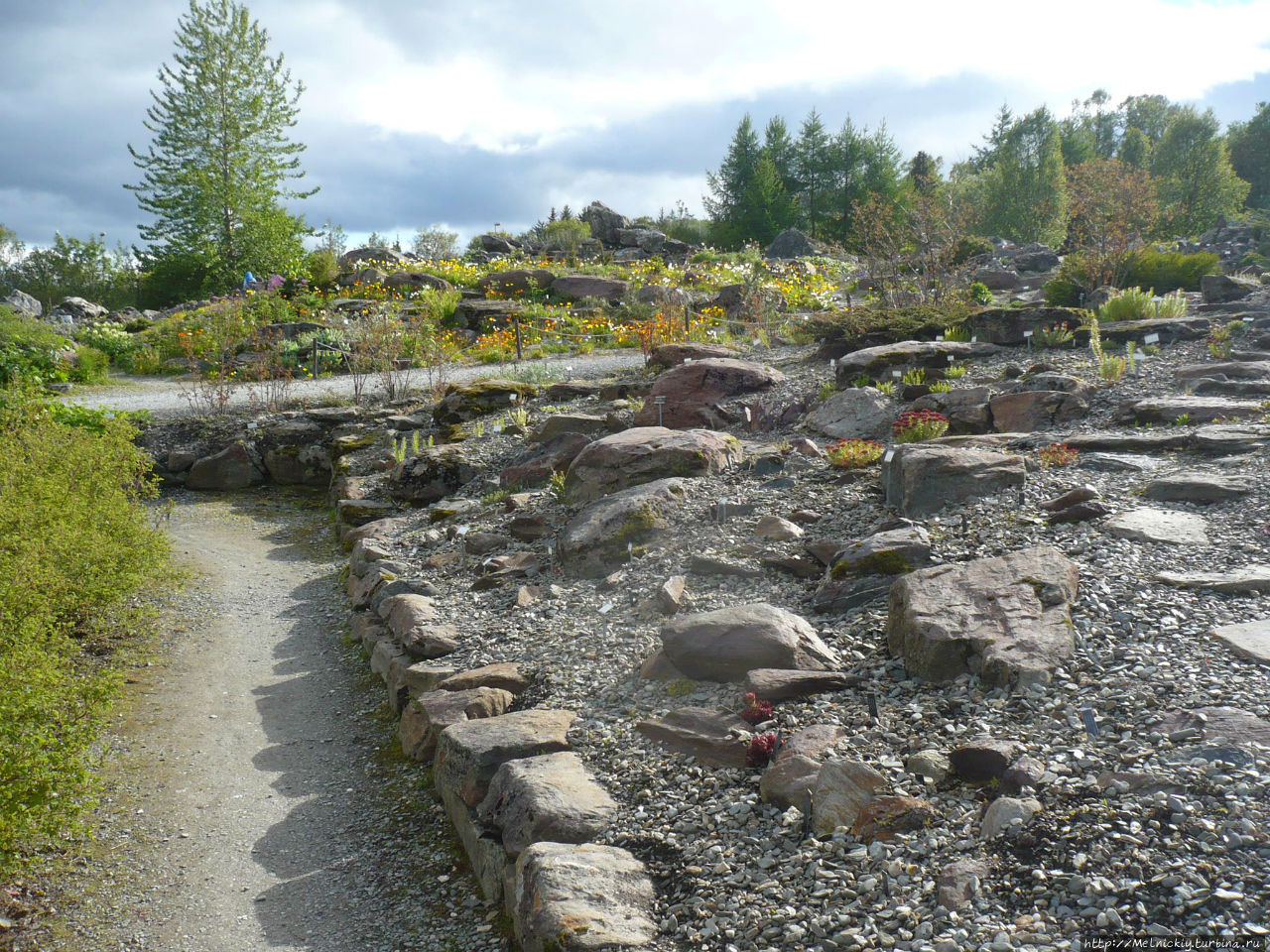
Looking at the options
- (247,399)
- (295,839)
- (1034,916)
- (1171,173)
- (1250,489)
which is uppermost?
(1171,173)

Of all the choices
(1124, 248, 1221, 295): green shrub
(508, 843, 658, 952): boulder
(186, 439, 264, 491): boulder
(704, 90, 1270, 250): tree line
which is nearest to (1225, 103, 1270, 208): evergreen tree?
(704, 90, 1270, 250): tree line

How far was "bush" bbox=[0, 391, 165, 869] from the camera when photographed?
3.61m

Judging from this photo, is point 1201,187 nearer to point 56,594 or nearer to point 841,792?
point 841,792

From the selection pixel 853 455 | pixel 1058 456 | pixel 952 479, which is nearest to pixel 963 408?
pixel 853 455

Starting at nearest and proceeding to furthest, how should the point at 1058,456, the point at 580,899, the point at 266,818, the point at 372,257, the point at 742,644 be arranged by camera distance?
the point at 580,899 → the point at 742,644 → the point at 266,818 → the point at 1058,456 → the point at 372,257

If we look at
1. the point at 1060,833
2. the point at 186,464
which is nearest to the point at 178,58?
the point at 186,464

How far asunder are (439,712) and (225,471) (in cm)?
761

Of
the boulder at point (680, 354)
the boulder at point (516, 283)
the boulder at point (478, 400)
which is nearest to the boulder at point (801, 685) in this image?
the boulder at point (680, 354)

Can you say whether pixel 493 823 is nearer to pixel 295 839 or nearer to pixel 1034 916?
pixel 295 839

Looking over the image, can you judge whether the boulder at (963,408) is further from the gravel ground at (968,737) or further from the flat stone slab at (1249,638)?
the flat stone slab at (1249,638)

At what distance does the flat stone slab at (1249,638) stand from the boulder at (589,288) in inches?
704

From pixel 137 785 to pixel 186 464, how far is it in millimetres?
7280

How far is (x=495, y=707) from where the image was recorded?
4.55m

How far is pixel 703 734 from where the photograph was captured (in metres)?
3.75
